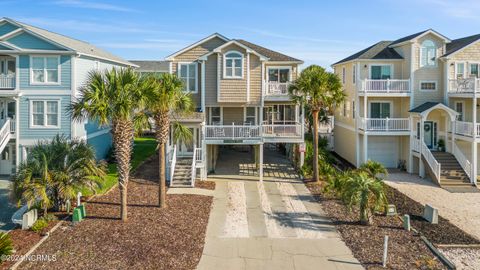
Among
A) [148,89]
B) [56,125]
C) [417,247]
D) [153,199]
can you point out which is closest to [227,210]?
[153,199]

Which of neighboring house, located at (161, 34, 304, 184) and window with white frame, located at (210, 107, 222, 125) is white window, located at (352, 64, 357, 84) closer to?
neighboring house, located at (161, 34, 304, 184)

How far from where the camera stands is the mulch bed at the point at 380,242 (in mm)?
12797

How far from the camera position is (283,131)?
26469mm

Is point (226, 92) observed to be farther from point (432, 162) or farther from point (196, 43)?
point (432, 162)

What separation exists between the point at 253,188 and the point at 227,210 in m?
4.70

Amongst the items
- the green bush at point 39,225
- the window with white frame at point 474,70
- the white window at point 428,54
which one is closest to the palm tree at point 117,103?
the green bush at point 39,225

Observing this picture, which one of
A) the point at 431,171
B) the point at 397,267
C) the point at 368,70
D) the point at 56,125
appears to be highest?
the point at 368,70

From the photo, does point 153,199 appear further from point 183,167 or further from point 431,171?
point 431,171

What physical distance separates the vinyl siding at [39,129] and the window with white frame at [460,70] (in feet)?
84.7

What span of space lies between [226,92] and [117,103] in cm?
1156

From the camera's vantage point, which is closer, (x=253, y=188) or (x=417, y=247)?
(x=417, y=247)

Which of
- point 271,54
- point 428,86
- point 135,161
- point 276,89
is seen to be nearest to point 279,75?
point 271,54

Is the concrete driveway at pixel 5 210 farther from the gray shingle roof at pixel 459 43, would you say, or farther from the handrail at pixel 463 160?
the gray shingle roof at pixel 459 43

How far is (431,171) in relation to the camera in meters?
25.4
